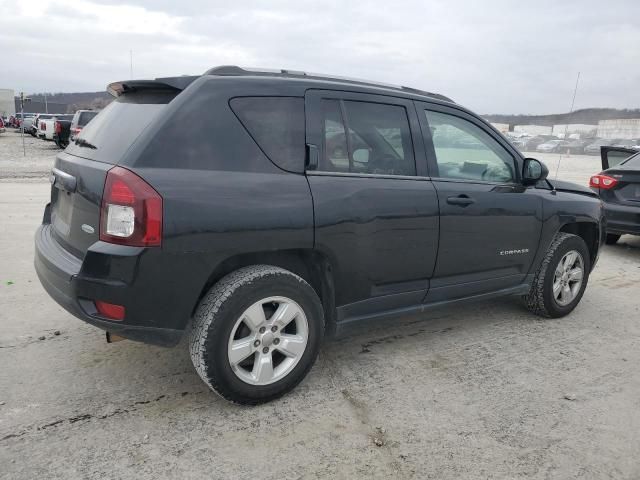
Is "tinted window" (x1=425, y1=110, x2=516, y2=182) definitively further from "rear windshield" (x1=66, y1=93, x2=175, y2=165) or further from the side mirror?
"rear windshield" (x1=66, y1=93, x2=175, y2=165)

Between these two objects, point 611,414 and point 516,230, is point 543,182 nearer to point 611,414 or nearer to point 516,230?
point 516,230

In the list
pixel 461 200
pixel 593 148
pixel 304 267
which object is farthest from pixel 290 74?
pixel 593 148

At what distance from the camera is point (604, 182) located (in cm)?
731

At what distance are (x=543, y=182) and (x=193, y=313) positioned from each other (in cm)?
311

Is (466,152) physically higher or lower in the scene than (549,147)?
lower

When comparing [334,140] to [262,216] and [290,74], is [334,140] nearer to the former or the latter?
[290,74]

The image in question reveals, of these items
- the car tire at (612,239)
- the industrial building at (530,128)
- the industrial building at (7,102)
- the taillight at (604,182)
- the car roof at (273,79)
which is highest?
the industrial building at (7,102)

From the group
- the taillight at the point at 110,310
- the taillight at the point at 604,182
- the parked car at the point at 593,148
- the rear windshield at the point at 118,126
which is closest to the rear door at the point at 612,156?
the taillight at the point at 604,182

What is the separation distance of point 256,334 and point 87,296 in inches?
34.8

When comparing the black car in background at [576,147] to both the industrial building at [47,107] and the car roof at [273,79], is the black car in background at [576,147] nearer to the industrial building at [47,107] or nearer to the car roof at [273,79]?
the car roof at [273,79]

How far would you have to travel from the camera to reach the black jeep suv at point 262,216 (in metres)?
2.60

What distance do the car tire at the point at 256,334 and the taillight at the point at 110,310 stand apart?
1.26ft

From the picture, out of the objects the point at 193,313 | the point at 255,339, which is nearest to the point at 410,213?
the point at 255,339

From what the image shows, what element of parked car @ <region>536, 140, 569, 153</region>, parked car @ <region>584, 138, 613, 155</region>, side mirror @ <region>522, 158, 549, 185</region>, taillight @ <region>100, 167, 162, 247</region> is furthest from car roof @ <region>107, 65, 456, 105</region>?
parked car @ <region>584, 138, 613, 155</region>
